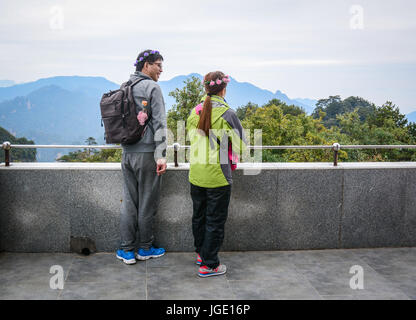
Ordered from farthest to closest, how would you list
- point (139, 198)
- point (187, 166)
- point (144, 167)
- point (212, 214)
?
1. point (187, 166)
2. point (139, 198)
3. point (144, 167)
4. point (212, 214)

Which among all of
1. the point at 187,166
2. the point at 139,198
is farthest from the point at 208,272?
the point at 187,166

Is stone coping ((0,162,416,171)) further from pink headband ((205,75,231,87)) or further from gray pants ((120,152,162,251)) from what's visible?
pink headband ((205,75,231,87))

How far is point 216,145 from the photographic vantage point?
382 cm

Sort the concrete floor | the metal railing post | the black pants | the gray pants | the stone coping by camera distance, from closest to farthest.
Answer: the concrete floor → the black pants → the gray pants → the metal railing post → the stone coping

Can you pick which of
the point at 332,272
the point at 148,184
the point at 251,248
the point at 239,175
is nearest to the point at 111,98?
the point at 148,184

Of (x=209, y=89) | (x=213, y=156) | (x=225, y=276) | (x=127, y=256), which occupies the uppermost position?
(x=209, y=89)

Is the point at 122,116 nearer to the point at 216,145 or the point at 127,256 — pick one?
the point at 216,145

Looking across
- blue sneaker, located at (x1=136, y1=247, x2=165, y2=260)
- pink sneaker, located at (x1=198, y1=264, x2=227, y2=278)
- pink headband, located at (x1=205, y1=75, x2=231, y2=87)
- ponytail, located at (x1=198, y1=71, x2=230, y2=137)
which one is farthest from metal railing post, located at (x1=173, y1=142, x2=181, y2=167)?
pink sneaker, located at (x1=198, y1=264, x2=227, y2=278)

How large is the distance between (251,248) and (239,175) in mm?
804

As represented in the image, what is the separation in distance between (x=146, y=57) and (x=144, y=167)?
3.41ft

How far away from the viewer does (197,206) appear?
4051mm

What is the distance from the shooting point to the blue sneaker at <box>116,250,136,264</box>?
13.8 ft

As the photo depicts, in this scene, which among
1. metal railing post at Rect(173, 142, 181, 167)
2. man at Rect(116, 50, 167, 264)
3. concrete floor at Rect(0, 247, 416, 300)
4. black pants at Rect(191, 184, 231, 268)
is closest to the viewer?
concrete floor at Rect(0, 247, 416, 300)
